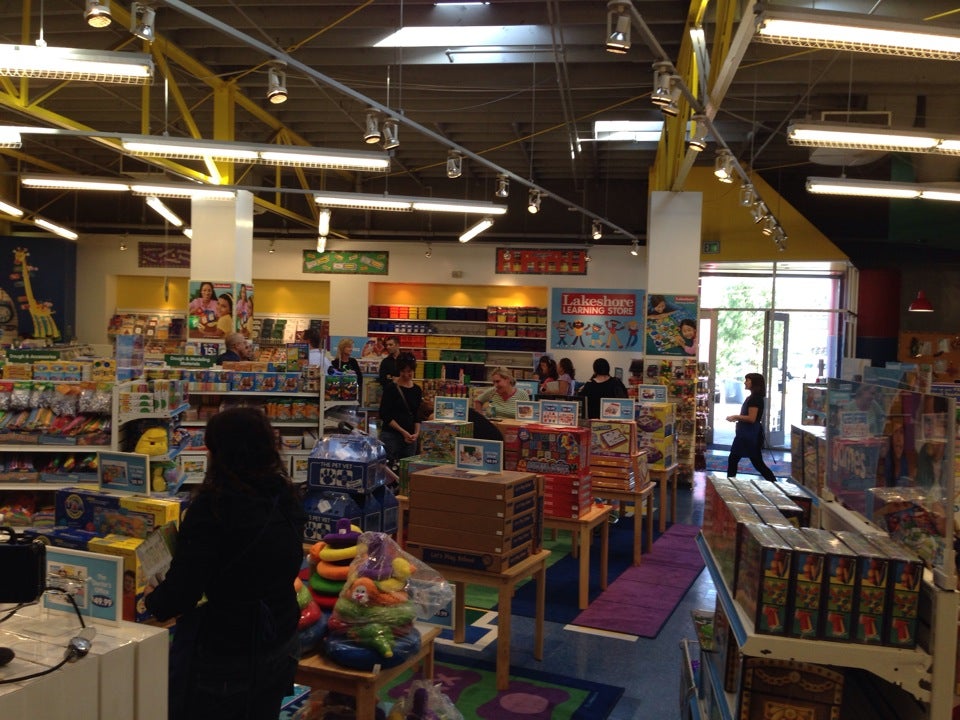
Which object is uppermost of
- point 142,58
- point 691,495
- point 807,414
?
point 142,58

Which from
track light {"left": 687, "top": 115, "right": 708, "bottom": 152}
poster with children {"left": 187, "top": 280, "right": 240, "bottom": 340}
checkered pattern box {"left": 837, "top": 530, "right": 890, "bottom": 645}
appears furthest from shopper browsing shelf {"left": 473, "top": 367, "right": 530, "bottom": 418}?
checkered pattern box {"left": 837, "top": 530, "right": 890, "bottom": 645}

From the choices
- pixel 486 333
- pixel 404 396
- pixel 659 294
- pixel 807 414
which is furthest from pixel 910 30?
pixel 486 333

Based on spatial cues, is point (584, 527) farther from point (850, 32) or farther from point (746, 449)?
point (746, 449)

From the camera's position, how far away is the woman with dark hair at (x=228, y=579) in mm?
2580

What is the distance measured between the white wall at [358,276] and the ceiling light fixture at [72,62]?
11945mm

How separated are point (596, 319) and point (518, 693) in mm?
12491

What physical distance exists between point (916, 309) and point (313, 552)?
1224 centimetres

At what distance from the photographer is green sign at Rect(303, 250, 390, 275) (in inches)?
693

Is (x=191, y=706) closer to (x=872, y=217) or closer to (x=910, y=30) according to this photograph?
(x=910, y=30)

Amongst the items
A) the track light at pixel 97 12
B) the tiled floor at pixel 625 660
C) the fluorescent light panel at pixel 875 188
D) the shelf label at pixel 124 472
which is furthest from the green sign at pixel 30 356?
the fluorescent light panel at pixel 875 188

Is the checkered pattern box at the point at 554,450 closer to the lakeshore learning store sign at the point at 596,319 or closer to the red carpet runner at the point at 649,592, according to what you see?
the red carpet runner at the point at 649,592

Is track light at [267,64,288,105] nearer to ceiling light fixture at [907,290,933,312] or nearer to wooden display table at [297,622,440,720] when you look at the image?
wooden display table at [297,622,440,720]

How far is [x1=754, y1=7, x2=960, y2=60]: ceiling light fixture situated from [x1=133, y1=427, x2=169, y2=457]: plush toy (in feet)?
13.8

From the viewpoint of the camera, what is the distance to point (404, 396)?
843cm
